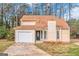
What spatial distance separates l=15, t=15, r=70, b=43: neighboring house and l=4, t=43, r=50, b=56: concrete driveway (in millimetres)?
38

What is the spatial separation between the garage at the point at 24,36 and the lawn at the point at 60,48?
71 mm

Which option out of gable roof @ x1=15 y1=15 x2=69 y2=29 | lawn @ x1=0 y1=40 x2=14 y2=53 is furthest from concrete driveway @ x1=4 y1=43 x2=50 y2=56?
gable roof @ x1=15 y1=15 x2=69 y2=29

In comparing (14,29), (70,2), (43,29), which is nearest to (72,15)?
(70,2)

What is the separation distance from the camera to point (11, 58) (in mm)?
1976

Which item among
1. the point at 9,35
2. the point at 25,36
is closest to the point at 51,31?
the point at 25,36

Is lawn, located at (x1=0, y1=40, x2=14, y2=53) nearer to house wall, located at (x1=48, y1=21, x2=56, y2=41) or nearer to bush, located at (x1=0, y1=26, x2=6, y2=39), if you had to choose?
bush, located at (x1=0, y1=26, x2=6, y2=39)

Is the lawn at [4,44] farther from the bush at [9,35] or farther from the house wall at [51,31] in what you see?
the house wall at [51,31]

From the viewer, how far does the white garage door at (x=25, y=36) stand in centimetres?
199

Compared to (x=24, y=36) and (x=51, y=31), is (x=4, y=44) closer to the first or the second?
(x=24, y=36)

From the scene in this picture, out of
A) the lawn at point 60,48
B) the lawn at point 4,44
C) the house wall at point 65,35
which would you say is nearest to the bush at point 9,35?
the lawn at point 4,44

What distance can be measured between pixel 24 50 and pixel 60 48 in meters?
0.27

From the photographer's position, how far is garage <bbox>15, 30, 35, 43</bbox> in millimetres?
1990

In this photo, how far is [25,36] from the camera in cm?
199

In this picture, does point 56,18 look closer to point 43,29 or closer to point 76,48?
point 43,29
